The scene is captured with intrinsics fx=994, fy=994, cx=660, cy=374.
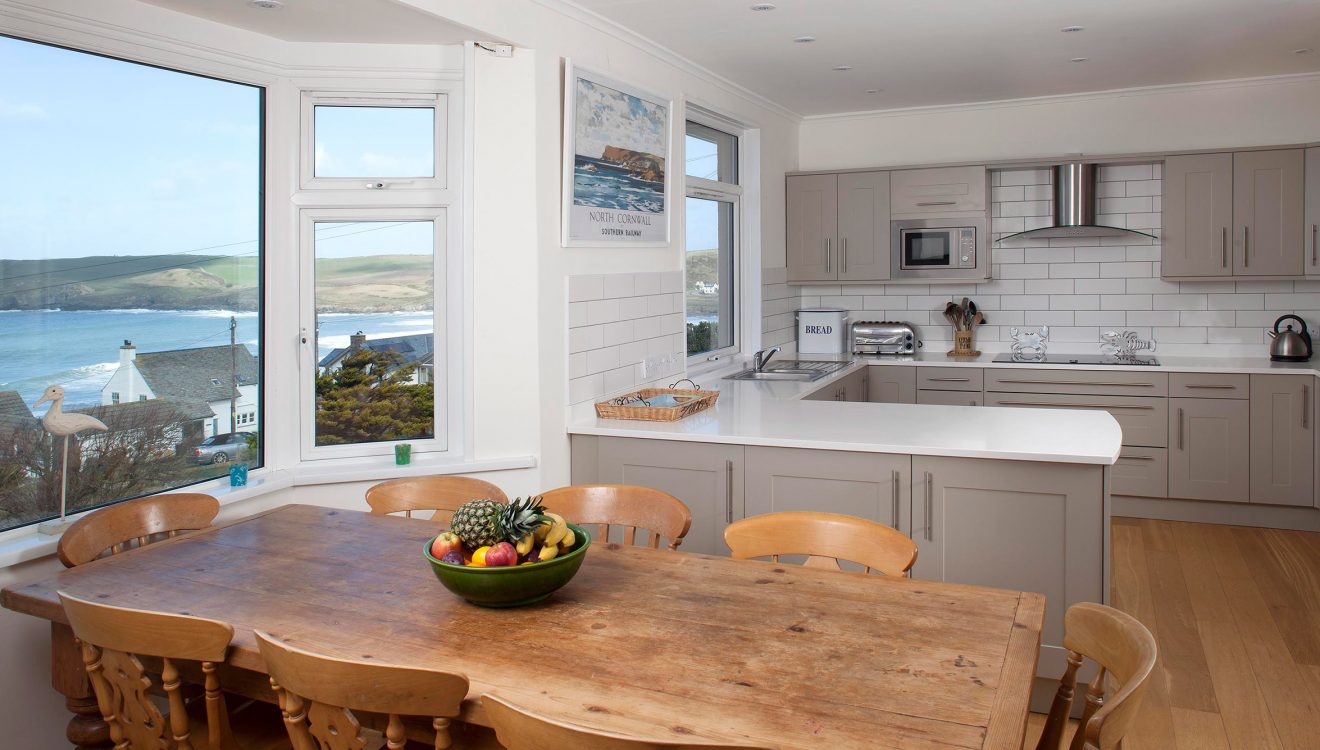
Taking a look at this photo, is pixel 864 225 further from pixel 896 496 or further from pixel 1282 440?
pixel 896 496

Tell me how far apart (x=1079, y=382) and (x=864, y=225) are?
163 cm

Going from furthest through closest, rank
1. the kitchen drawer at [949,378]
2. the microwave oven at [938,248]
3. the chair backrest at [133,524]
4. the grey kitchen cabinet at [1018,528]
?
the microwave oven at [938,248] → the kitchen drawer at [949,378] → the grey kitchen cabinet at [1018,528] → the chair backrest at [133,524]

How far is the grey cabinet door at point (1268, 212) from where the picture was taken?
17.8ft

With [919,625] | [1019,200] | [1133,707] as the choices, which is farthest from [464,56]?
[1019,200]

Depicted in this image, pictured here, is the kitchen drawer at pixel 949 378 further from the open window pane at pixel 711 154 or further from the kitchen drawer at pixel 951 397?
the open window pane at pixel 711 154

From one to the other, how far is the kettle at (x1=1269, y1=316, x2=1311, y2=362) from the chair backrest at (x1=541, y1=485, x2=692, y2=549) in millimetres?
4323

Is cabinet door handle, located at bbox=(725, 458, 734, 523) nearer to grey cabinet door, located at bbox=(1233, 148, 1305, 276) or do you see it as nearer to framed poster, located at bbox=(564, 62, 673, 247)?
framed poster, located at bbox=(564, 62, 673, 247)

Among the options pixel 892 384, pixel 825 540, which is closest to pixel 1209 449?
pixel 892 384

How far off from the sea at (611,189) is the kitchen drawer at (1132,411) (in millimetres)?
2745

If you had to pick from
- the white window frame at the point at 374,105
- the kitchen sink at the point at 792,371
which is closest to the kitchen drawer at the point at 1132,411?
the kitchen sink at the point at 792,371

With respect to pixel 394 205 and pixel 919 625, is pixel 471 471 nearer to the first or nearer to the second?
pixel 394 205

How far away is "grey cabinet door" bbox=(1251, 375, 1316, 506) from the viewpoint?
523 cm

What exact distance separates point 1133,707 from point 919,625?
566mm

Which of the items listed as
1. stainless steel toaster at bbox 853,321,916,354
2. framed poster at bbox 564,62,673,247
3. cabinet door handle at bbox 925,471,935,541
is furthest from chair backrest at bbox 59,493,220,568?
stainless steel toaster at bbox 853,321,916,354
